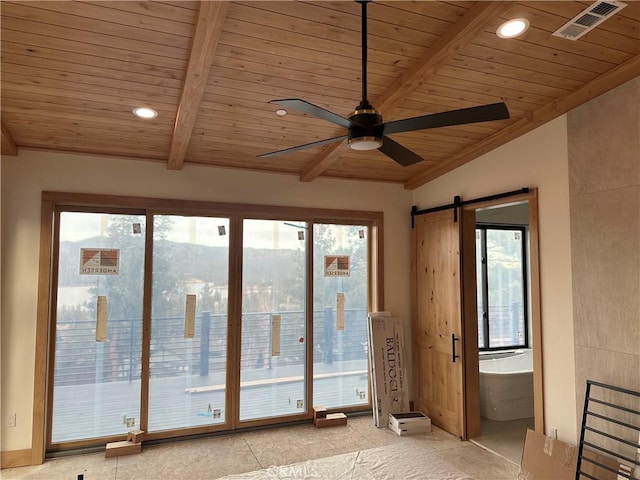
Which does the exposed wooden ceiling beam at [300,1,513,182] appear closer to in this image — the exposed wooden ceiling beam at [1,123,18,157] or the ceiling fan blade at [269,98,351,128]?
the ceiling fan blade at [269,98,351,128]

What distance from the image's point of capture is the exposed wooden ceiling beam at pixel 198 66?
2.17 metres

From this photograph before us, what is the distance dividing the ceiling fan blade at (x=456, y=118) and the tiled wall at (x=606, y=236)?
1.54 meters

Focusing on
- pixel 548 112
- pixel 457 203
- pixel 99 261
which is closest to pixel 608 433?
pixel 457 203

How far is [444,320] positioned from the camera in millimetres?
4461

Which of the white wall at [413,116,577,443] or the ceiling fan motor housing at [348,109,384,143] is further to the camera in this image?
the white wall at [413,116,577,443]

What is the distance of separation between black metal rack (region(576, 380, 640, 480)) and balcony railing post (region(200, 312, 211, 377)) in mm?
3228

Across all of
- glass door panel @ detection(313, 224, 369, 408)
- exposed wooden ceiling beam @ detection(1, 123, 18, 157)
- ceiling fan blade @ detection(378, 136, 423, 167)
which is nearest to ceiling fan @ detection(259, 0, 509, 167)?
ceiling fan blade @ detection(378, 136, 423, 167)

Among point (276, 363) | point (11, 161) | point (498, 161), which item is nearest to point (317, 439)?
point (276, 363)

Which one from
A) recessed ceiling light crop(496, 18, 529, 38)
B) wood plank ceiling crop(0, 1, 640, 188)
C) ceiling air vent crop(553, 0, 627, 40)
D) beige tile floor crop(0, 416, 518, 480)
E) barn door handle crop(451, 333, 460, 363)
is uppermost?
ceiling air vent crop(553, 0, 627, 40)

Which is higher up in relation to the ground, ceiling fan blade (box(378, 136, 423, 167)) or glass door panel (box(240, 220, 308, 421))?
ceiling fan blade (box(378, 136, 423, 167))

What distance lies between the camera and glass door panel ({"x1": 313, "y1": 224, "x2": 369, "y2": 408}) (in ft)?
15.5

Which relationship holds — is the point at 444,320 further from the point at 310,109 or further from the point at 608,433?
the point at 310,109

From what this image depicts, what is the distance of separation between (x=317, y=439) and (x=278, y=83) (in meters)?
3.27

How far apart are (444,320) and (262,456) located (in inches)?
87.6
